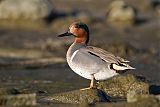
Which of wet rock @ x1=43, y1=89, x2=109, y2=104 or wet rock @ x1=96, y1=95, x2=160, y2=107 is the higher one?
wet rock @ x1=43, y1=89, x2=109, y2=104

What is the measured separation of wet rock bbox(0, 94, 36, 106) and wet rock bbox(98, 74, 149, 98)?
241 cm

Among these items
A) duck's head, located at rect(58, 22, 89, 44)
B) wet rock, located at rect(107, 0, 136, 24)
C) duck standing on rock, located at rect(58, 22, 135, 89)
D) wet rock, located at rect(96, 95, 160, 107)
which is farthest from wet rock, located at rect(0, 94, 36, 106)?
wet rock, located at rect(107, 0, 136, 24)

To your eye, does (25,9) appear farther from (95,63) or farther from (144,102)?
(144,102)

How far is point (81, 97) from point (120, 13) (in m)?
15.3

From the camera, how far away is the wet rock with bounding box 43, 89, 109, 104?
10227 millimetres

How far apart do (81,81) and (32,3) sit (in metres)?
9.76

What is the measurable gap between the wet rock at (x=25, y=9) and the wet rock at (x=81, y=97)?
13512 mm

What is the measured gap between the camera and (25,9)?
2414 centimetres

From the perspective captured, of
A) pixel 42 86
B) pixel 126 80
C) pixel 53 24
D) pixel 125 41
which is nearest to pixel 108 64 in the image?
pixel 126 80

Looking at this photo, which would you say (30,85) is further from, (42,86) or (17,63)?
(17,63)

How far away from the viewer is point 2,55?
18359 mm

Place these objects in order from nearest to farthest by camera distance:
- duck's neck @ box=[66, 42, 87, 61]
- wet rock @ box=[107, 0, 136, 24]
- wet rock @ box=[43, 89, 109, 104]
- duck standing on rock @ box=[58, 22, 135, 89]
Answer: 1. wet rock @ box=[43, 89, 109, 104]
2. duck standing on rock @ box=[58, 22, 135, 89]
3. duck's neck @ box=[66, 42, 87, 61]
4. wet rock @ box=[107, 0, 136, 24]

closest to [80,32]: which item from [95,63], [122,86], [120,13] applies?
[95,63]

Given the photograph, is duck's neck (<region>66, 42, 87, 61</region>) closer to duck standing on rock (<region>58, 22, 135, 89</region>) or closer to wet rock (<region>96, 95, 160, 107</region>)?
duck standing on rock (<region>58, 22, 135, 89</region>)
